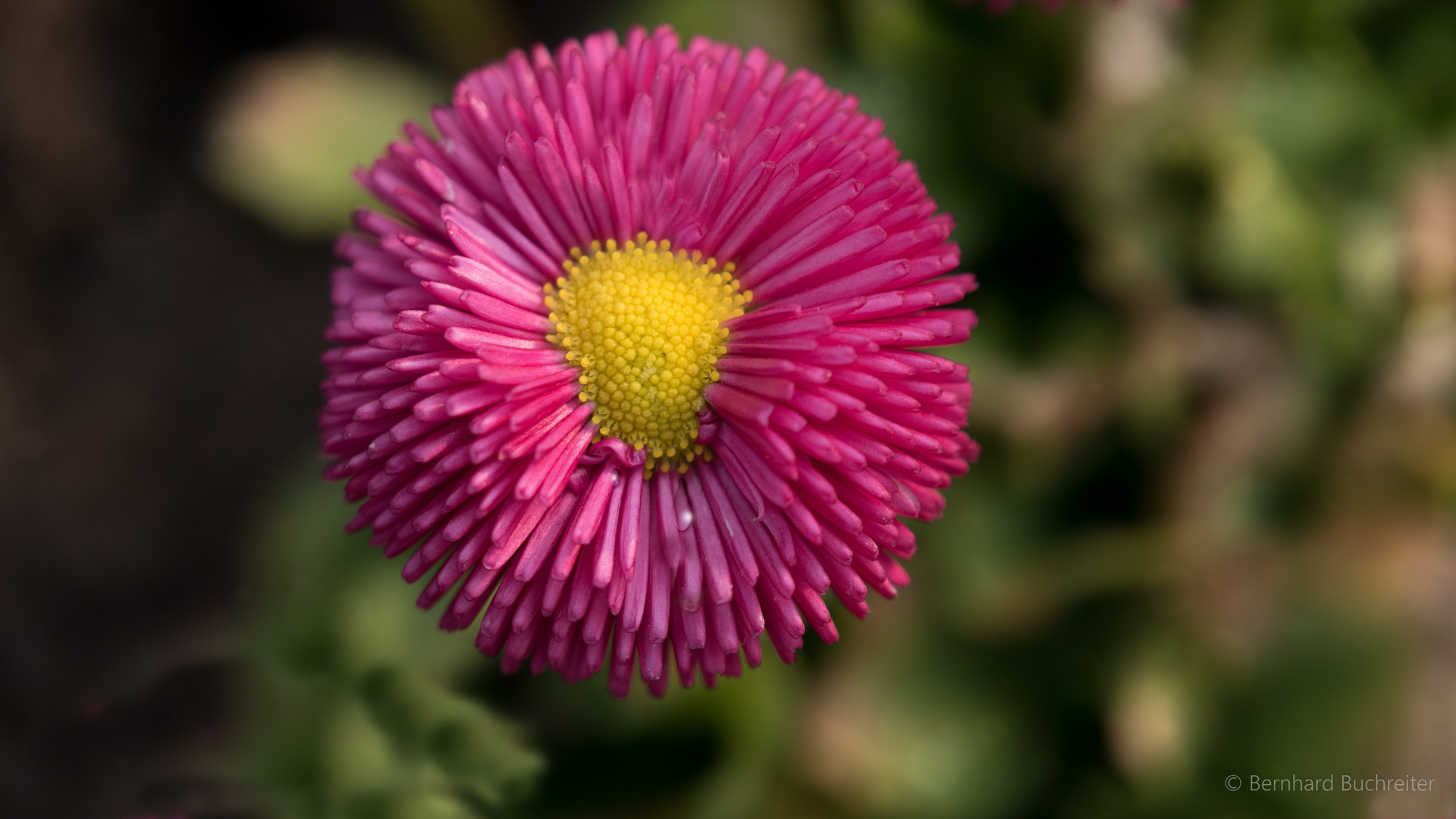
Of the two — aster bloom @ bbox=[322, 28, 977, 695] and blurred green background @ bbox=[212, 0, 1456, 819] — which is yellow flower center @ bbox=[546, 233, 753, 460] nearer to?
aster bloom @ bbox=[322, 28, 977, 695]

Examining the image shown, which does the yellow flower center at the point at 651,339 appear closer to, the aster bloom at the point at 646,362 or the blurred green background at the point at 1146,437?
the aster bloom at the point at 646,362

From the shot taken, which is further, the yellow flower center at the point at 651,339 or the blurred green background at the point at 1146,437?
the blurred green background at the point at 1146,437

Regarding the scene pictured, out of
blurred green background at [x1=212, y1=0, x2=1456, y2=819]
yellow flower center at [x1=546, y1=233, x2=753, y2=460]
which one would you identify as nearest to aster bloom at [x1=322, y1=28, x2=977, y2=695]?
yellow flower center at [x1=546, y1=233, x2=753, y2=460]

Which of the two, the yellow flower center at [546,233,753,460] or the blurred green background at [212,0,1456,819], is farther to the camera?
the blurred green background at [212,0,1456,819]

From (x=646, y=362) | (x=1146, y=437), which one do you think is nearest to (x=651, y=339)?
(x=646, y=362)

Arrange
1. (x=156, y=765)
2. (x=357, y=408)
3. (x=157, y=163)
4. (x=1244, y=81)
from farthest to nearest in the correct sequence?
(x=157, y=163), (x=1244, y=81), (x=156, y=765), (x=357, y=408)

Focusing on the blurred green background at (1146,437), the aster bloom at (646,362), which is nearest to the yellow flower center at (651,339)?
the aster bloom at (646,362)

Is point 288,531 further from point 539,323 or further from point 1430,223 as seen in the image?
point 1430,223

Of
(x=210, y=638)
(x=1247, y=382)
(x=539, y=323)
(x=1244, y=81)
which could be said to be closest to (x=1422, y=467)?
(x=1247, y=382)
